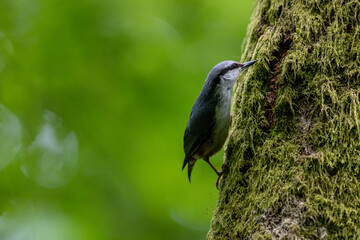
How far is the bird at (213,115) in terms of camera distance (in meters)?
3.01

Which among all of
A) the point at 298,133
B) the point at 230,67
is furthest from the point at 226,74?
the point at 298,133

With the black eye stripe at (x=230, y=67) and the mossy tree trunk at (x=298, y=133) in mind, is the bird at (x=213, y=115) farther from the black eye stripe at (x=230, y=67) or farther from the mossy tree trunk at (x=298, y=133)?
the mossy tree trunk at (x=298, y=133)

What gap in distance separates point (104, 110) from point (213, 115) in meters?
1.64

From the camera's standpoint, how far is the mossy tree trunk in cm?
186

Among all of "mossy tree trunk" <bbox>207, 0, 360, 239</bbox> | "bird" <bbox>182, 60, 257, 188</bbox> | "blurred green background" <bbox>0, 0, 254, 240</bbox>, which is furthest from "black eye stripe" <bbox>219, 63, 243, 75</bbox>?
"blurred green background" <bbox>0, 0, 254, 240</bbox>

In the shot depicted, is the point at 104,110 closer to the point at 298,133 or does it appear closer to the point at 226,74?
the point at 226,74

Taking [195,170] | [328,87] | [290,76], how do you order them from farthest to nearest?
[195,170]
[290,76]
[328,87]

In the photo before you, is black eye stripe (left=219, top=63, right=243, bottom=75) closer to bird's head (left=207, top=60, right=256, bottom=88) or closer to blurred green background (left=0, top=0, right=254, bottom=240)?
bird's head (left=207, top=60, right=256, bottom=88)

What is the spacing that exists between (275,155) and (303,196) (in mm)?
320

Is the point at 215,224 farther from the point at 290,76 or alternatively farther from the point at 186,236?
the point at 186,236

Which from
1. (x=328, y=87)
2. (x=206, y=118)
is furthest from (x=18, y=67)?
(x=328, y=87)

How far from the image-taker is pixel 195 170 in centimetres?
488

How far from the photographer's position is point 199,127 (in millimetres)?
3166

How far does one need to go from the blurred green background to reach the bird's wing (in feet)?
2.83
